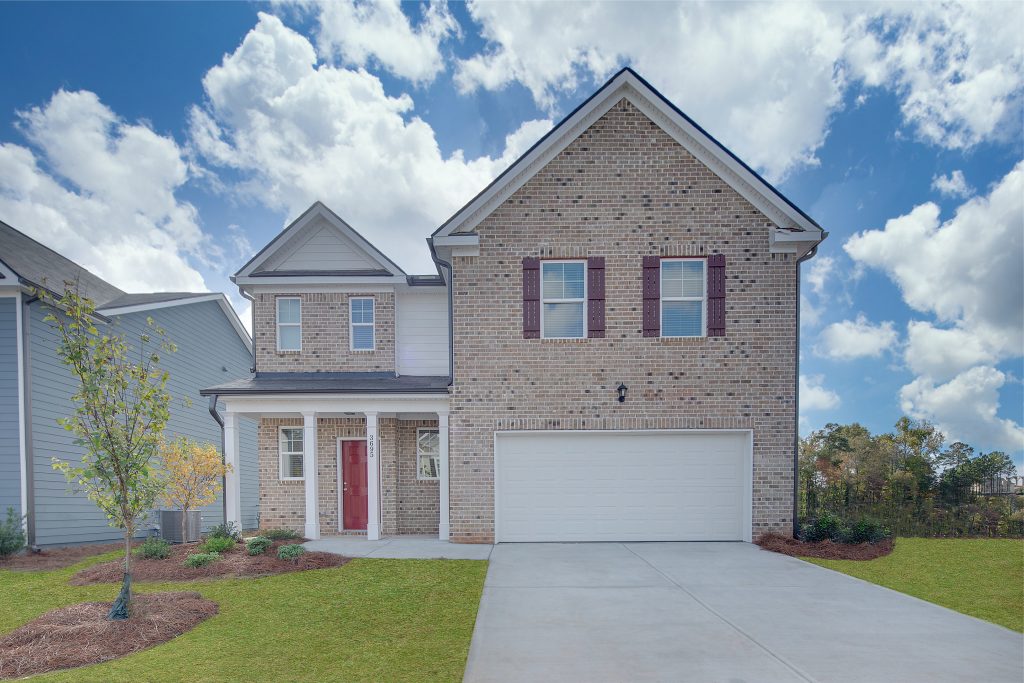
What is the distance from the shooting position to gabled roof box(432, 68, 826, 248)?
36.1 ft

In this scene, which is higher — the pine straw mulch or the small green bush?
the pine straw mulch

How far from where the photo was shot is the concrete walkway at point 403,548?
9.77 meters

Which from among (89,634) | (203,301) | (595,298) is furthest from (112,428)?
(203,301)

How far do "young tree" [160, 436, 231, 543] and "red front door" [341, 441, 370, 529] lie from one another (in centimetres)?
244

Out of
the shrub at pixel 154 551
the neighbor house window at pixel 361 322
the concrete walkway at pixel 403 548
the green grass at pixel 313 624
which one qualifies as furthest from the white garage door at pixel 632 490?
the shrub at pixel 154 551

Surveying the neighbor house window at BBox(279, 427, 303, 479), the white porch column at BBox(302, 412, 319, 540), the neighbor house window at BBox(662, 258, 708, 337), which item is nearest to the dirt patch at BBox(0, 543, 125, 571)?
the neighbor house window at BBox(279, 427, 303, 479)

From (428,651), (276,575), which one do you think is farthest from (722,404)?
(276,575)

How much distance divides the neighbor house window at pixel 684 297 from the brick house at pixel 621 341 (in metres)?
0.03

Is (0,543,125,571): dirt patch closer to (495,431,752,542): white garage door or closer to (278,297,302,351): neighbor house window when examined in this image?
(278,297,302,351): neighbor house window

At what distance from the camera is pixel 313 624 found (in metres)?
6.12

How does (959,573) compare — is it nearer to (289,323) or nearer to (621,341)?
(621,341)

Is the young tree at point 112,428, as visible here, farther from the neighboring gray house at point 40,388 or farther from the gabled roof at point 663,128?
the gabled roof at point 663,128

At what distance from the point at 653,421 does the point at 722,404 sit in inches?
57.0

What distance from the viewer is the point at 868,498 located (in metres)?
13.5
